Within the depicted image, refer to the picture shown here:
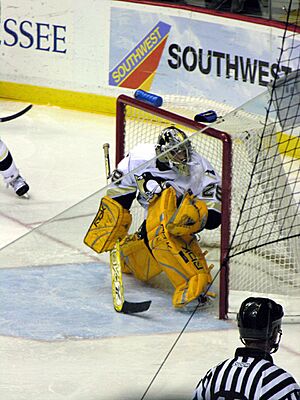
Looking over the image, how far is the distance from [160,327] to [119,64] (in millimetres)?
5383

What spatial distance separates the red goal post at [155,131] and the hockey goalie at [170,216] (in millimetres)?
92

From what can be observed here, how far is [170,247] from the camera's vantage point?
453 centimetres

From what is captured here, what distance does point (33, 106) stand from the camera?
836cm

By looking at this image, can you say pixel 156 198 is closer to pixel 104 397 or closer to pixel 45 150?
pixel 104 397

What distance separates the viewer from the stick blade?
2.88m

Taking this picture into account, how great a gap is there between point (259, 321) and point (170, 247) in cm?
196

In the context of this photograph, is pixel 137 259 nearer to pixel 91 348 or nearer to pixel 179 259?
pixel 179 259

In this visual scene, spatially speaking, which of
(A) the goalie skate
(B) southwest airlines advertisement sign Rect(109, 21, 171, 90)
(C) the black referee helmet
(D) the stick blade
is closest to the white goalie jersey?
(D) the stick blade

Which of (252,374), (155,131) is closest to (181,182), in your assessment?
(155,131)

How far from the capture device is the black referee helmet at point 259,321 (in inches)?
101

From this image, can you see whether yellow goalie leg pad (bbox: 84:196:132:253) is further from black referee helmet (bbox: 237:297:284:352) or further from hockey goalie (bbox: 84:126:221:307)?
black referee helmet (bbox: 237:297:284:352)

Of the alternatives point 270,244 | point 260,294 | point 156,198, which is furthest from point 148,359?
point 156,198

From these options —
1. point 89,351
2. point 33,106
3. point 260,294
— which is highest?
point 89,351

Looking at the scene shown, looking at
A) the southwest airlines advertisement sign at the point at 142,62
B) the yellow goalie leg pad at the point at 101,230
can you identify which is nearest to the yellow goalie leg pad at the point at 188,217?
the yellow goalie leg pad at the point at 101,230
